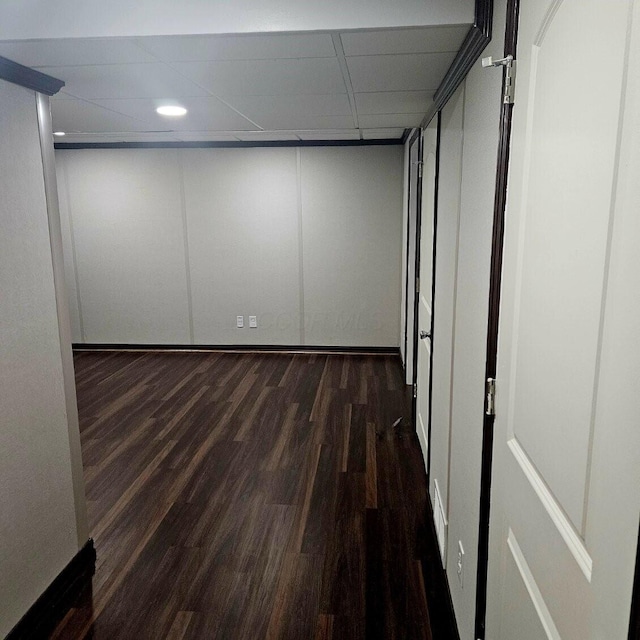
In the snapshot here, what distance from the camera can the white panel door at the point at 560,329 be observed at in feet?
2.50

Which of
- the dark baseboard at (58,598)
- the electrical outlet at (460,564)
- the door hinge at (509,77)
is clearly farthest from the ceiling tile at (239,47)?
the dark baseboard at (58,598)

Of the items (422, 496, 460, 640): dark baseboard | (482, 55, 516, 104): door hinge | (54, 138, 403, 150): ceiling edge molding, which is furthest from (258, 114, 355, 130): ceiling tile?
(422, 496, 460, 640): dark baseboard

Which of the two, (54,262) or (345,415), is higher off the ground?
(54,262)

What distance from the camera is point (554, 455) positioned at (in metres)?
0.99

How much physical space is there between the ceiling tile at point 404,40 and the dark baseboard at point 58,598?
7.35 ft

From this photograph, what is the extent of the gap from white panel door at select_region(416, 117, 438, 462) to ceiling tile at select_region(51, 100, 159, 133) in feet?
5.91

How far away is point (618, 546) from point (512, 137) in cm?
91

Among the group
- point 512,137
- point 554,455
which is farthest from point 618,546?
point 512,137

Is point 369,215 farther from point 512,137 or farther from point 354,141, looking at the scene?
point 512,137

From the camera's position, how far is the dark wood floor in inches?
81.5

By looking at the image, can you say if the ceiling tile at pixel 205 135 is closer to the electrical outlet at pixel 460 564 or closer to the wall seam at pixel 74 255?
the wall seam at pixel 74 255

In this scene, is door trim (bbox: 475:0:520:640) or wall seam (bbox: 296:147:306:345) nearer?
door trim (bbox: 475:0:520:640)

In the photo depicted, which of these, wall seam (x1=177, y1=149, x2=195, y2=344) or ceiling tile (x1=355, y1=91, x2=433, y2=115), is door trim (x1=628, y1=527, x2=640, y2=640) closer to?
ceiling tile (x1=355, y1=91, x2=433, y2=115)

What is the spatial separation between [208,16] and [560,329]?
1298 millimetres
